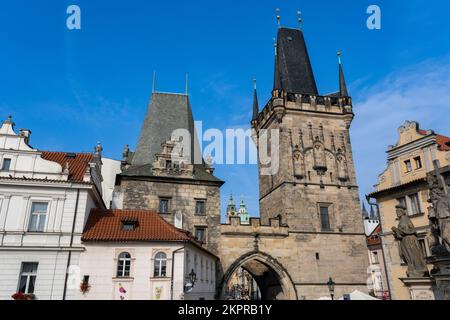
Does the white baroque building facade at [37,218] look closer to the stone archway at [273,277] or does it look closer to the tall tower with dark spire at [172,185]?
the tall tower with dark spire at [172,185]

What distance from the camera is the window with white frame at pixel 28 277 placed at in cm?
1424

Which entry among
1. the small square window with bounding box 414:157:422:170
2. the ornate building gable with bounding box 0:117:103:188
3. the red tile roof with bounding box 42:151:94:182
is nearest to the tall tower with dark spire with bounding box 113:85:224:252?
the red tile roof with bounding box 42:151:94:182

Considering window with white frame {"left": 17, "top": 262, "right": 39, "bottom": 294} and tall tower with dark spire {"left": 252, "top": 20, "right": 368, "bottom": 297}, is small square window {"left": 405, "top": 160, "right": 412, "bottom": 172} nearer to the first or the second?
tall tower with dark spire {"left": 252, "top": 20, "right": 368, "bottom": 297}

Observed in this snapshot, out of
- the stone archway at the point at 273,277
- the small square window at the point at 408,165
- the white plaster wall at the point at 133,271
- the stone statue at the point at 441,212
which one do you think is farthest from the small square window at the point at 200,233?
the stone statue at the point at 441,212

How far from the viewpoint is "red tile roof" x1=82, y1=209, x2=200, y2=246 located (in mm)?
15758

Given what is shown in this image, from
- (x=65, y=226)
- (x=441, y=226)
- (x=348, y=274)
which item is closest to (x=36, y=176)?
(x=65, y=226)

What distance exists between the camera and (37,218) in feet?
50.4

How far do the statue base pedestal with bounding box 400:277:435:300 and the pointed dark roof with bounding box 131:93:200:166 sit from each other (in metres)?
18.4

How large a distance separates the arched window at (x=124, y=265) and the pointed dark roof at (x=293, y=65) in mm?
20075

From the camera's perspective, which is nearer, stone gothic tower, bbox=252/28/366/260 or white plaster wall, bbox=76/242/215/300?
white plaster wall, bbox=76/242/215/300

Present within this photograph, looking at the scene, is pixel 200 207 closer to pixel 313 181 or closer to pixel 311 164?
pixel 313 181

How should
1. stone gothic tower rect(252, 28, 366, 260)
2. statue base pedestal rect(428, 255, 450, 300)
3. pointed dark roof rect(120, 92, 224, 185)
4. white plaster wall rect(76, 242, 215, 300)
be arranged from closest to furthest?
statue base pedestal rect(428, 255, 450, 300) < white plaster wall rect(76, 242, 215, 300) < pointed dark roof rect(120, 92, 224, 185) < stone gothic tower rect(252, 28, 366, 260)

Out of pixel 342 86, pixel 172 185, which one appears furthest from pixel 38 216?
pixel 342 86
